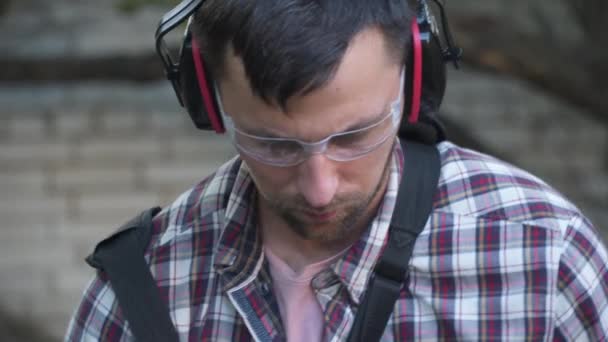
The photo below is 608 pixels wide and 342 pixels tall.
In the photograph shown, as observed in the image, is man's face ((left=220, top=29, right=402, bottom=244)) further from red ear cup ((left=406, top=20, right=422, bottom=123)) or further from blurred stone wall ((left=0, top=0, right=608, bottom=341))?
blurred stone wall ((left=0, top=0, right=608, bottom=341))

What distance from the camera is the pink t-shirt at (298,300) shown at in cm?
182

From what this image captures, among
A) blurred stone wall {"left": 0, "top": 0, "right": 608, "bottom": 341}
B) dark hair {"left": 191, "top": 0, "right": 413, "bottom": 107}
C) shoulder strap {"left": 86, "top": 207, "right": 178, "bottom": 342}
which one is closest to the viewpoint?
dark hair {"left": 191, "top": 0, "right": 413, "bottom": 107}

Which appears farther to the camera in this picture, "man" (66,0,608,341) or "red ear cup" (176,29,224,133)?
"red ear cup" (176,29,224,133)

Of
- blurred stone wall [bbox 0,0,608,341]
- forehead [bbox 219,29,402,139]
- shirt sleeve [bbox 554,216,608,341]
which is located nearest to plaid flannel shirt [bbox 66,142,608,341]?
shirt sleeve [bbox 554,216,608,341]

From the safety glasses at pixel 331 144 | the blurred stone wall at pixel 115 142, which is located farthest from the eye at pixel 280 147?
the blurred stone wall at pixel 115 142

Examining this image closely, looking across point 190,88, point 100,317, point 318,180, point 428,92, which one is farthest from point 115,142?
point 318,180

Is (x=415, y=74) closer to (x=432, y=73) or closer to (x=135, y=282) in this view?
(x=432, y=73)

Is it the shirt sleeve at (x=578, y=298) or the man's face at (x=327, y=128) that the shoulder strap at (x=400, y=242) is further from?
the shirt sleeve at (x=578, y=298)

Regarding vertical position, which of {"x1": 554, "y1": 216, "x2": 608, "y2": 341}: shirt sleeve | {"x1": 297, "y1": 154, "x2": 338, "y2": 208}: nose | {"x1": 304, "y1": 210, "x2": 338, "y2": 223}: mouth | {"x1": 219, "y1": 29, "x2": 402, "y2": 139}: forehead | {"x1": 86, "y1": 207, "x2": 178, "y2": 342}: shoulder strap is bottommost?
{"x1": 554, "y1": 216, "x2": 608, "y2": 341}: shirt sleeve

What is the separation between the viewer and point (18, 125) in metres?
4.93

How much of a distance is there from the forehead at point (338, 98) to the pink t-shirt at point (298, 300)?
344 mm

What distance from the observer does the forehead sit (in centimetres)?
158

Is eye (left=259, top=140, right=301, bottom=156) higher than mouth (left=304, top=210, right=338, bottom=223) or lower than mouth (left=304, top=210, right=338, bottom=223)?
higher

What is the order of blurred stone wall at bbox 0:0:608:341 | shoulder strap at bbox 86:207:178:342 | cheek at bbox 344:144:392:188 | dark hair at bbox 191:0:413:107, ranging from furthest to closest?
blurred stone wall at bbox 0:0:608:341
shoulder strap at bbox 86:207:178:342
cheek at bbox 344:144:392:188
dark hair at bbox 191:0:413:107
